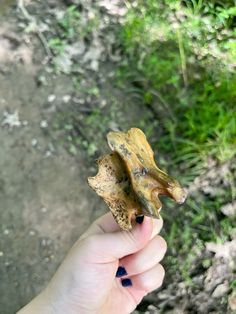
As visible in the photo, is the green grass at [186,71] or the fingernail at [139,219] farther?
the green grass at [186,71]

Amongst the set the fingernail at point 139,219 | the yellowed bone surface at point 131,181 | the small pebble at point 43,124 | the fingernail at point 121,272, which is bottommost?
the small pebble at point 43,124

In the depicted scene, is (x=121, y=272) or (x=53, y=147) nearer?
(x=121, y=272)

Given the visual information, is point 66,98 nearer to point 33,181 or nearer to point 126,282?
point 33,181

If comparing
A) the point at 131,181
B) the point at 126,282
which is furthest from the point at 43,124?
the point at 131,181

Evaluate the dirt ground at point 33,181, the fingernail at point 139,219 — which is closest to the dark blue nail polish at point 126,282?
the fingernail at point 139,219

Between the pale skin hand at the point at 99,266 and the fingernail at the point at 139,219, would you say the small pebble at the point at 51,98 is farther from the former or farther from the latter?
the fingernail at the point at 139,219

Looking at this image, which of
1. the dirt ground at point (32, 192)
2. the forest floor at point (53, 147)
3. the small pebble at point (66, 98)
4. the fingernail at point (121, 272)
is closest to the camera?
the fingernail at point (121, 272)

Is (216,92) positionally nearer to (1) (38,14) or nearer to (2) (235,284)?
(2) (235,284)
